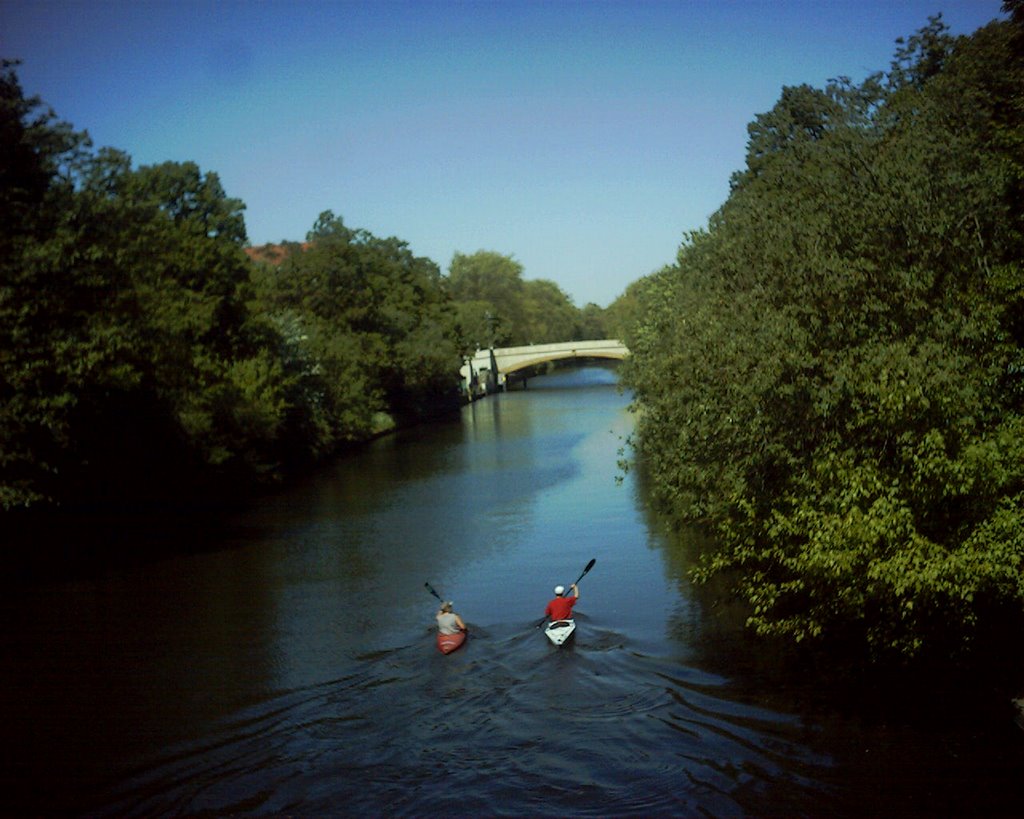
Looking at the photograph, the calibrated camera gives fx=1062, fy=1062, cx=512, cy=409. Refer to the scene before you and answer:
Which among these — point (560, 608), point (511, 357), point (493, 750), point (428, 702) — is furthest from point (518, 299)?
point (493, 750)

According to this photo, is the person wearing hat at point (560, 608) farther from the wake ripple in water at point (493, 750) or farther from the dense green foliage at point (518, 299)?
the dense green foliage at point (518, 299)

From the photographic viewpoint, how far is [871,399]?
16.1m

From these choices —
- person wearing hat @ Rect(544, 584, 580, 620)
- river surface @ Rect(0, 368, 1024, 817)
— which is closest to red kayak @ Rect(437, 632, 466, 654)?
river surface @ Rect(0, 368, 1024, 817)

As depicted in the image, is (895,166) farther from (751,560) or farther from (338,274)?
(338,274)

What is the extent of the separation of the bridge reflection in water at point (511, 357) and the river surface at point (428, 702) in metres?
62.5

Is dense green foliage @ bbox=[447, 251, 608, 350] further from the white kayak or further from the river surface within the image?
the white kayak

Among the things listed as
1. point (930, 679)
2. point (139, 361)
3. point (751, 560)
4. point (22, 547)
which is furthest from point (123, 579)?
point (930, 679)

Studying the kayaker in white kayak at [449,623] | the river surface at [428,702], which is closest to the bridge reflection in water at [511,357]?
the river surface at [428,702]

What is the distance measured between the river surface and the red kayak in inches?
9.3

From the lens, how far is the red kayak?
21500 millimetres

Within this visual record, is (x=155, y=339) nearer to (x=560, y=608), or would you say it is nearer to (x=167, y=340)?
(x=167, y=340)

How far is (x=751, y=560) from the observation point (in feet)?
64.5

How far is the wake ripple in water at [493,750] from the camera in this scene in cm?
1445

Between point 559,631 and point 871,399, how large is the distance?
8.61 meters
